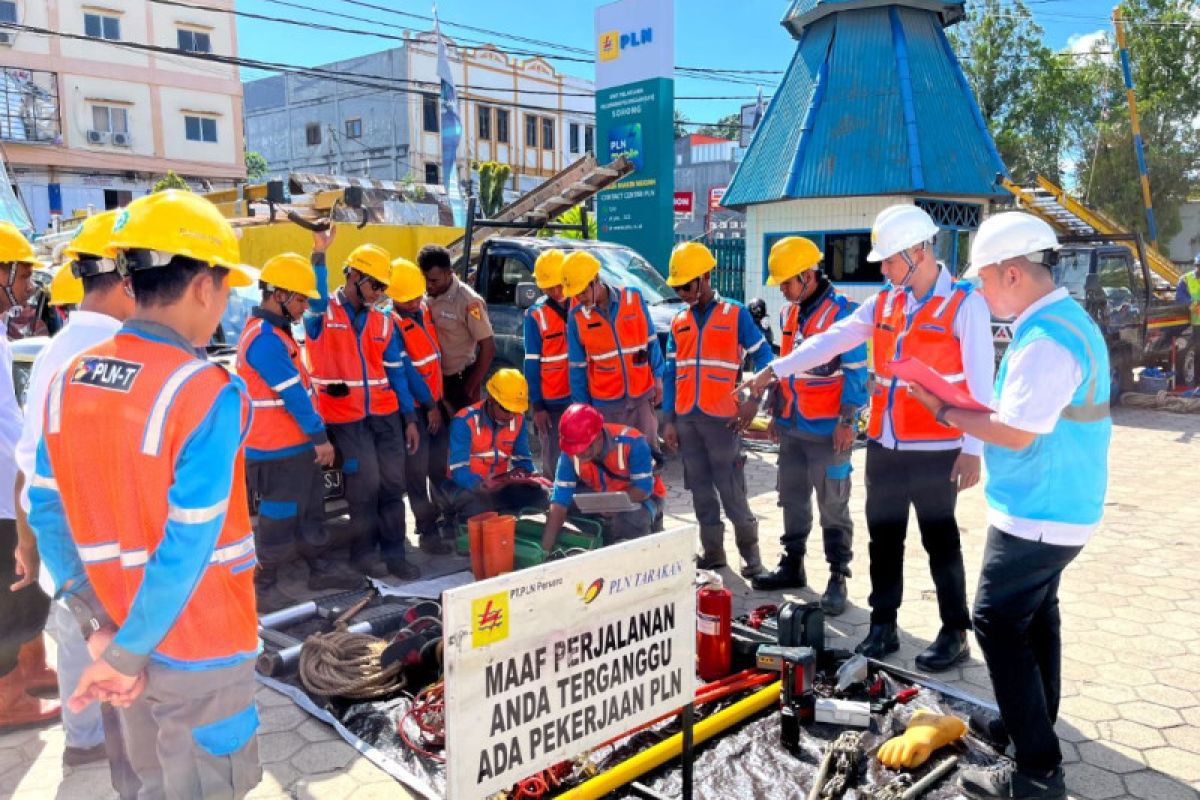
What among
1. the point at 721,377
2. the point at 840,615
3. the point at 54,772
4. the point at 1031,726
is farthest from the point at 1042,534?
the point at 54,772

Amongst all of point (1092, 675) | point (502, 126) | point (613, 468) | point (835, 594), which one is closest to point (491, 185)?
point (502, 126)

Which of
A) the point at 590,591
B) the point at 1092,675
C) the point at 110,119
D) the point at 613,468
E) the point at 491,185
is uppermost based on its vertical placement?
the point at 110,119

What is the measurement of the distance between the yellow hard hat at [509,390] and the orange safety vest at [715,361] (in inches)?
45.4

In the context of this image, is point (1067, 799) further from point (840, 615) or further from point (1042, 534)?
point (840, 615)

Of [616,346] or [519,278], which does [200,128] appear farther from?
[616,346]

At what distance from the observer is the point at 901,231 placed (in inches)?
154

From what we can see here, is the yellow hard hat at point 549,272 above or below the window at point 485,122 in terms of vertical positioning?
below

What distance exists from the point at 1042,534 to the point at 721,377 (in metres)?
2.67

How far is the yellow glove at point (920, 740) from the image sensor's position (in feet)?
10.6

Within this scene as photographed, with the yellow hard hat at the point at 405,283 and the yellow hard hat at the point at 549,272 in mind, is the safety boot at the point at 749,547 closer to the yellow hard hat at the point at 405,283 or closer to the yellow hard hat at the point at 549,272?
the yellow hard hat at the point at 549,272

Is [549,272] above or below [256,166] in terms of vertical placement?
below

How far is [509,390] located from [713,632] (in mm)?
2364

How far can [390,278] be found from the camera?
5.71 metres

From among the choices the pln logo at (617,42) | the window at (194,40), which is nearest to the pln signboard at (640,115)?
the pln logo at (617,42)
